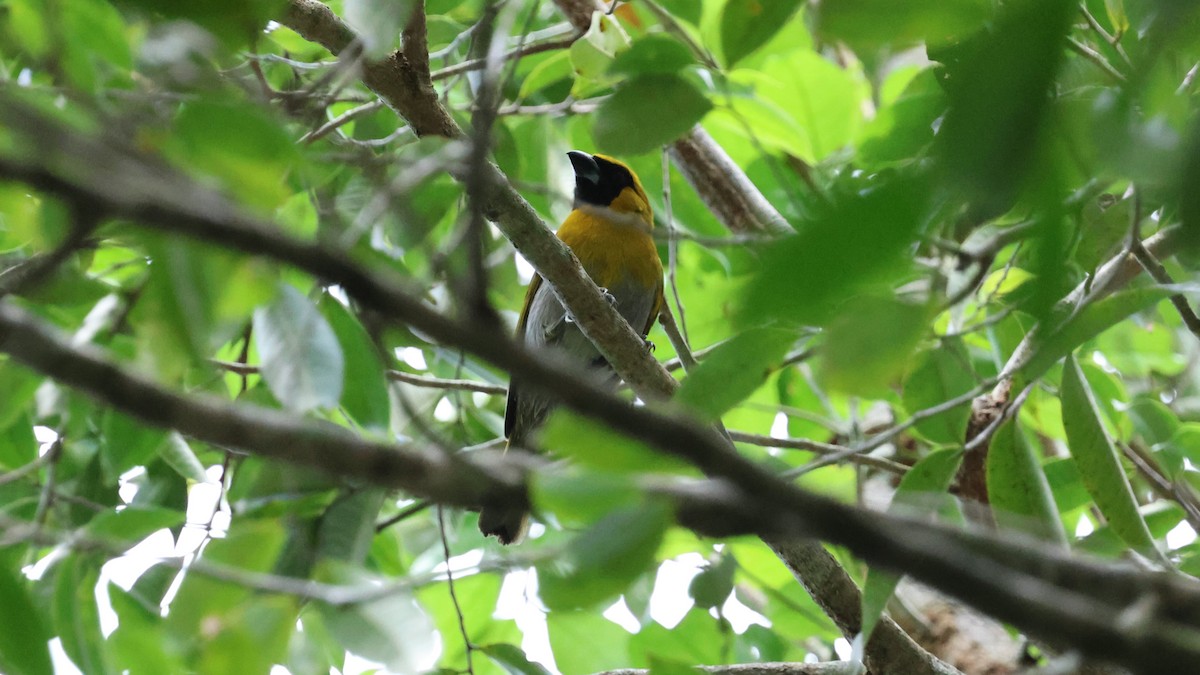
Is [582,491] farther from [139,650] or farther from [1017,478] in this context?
[1017,478]

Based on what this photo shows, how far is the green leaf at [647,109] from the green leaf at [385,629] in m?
0.75

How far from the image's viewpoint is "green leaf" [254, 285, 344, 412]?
1.17 meters

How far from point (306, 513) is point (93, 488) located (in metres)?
0.74

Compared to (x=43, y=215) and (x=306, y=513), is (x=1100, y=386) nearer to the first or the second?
(x=306, y=513)

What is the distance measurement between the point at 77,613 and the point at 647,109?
1.29m

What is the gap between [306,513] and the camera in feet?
6.27

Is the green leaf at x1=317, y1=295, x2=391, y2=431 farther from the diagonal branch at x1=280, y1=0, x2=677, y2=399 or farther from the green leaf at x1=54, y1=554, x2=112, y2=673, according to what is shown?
the green leaf at x1=54, y1=554, x2=112, y2=673

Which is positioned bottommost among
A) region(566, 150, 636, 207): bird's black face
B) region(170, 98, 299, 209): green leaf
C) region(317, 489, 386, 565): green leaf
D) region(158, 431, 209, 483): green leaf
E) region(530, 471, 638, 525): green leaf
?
region(158, 431, 209, 483): green leaf

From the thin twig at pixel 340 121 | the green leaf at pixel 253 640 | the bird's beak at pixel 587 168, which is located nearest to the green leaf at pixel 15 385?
the thin twig at pixel 340 121

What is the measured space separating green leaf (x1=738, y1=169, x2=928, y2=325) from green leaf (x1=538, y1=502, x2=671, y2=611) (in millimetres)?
193

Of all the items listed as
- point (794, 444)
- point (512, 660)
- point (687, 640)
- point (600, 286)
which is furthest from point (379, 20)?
point (600, 286)

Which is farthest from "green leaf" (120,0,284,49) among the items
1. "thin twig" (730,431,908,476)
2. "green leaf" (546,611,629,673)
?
"green leaf" (546,611,629,673)

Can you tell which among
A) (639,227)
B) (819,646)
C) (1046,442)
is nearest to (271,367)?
(639,227)

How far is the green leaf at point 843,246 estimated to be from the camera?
2.08 feet
